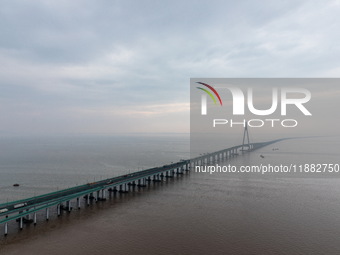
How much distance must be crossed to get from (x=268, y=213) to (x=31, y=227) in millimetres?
24940

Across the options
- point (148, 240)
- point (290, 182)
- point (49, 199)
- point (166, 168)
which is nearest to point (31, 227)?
point (49, 199)

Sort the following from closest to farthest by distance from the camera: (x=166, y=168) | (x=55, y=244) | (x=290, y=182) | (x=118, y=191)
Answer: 1. (x=55, y=244)
2. (x=118, y=191)
3. (x=290, y=182)
4. (x=166, y=168)

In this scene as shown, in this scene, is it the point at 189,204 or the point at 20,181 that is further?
the point at 20,181

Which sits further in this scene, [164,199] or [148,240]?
[164,199]

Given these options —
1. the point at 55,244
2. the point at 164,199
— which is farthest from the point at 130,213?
the point at 55,244

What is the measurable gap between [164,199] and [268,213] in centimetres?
1377

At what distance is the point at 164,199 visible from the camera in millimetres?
34125

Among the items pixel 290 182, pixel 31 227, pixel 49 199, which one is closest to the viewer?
pixel 31 227

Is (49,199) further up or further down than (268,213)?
further up

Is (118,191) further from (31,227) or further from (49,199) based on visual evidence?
(31,227)

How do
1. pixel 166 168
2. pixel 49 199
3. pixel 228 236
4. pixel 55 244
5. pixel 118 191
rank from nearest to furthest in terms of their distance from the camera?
1. pixel 55 244
2. pixel 228 236
3. pixel 49 199
4. pixel 118 191
5. pixel 166 168

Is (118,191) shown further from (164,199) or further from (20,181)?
(20,181)

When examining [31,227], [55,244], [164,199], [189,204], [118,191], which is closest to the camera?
[55,244]

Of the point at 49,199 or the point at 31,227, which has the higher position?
the point at 49,199
